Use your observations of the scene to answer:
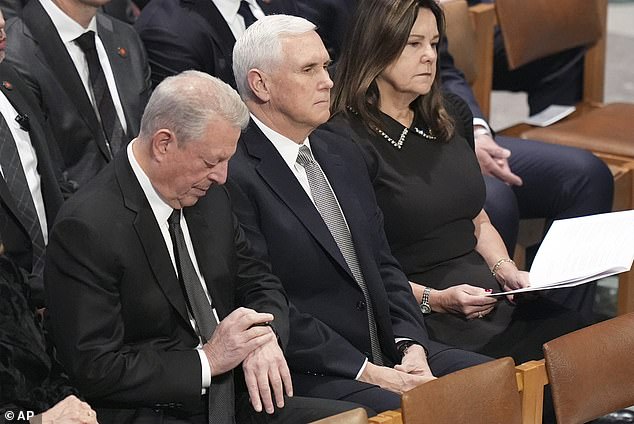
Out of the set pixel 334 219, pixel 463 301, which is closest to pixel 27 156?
pixel 334 219

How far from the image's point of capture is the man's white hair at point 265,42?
10.2 feet

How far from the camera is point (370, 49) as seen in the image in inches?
138

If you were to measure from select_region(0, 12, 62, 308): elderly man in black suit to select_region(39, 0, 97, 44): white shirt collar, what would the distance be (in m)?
0.26

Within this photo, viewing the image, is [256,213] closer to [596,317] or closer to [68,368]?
[68,368]

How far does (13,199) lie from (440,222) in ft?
3.89

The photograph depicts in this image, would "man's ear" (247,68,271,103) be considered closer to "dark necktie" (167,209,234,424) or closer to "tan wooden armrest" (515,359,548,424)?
"dark necktie" (167,209,234,424)

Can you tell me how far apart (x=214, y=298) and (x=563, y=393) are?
0.80 m

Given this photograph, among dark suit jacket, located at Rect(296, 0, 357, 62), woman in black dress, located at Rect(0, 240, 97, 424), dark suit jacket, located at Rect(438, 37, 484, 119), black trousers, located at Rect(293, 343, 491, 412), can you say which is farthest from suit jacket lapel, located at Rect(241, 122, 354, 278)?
dark suit jacket, located at Rect(438, 37, 484, 119)

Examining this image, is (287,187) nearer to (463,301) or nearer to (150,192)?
(150,192)

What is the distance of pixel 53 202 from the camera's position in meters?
3.18

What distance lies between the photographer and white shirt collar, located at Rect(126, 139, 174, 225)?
9.14ft

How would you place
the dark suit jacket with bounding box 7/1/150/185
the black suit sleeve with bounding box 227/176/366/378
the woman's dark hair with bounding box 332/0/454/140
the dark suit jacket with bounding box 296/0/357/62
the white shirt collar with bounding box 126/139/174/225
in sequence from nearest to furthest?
1. the white shirt collar with bounding box 126/139/174/225
2. the black suit sleeve with bounding box 227/176/366/378
3. the dark suit jacket with bounding box 7/1/150/185
4. the woman's dark hair with bounding box 332/0/454/140
5. the dark suit jacket with bounding box 296/0/357/62

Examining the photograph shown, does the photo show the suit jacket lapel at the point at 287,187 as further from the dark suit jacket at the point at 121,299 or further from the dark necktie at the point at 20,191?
the dark necktie at the point at 20,191

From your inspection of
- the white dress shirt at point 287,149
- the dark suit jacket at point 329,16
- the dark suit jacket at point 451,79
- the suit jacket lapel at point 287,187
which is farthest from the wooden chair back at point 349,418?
the dark suit jacket at point 451,79
